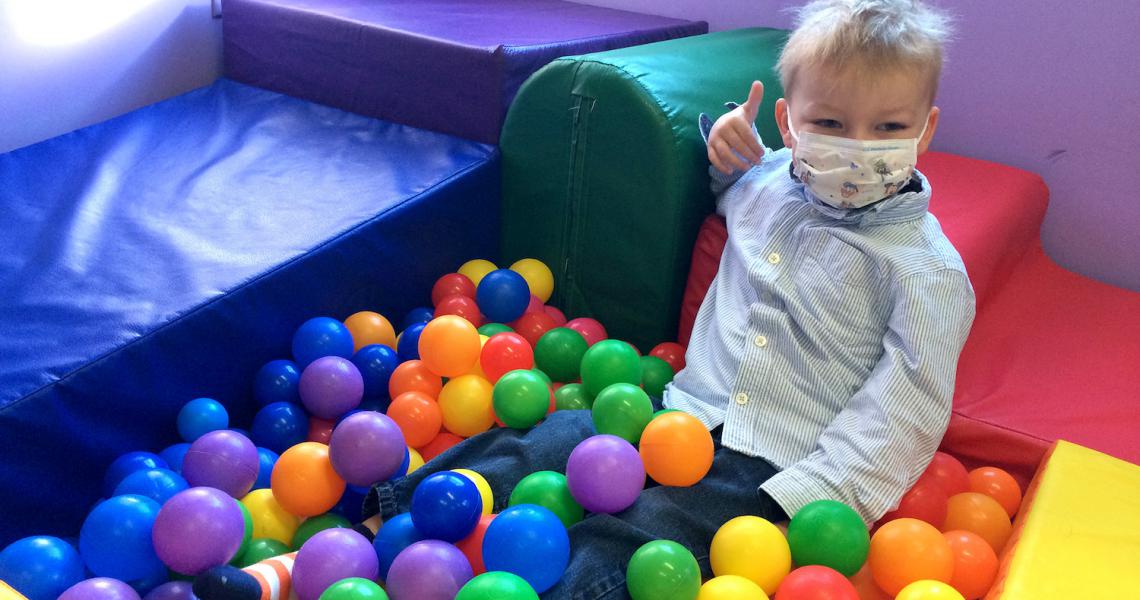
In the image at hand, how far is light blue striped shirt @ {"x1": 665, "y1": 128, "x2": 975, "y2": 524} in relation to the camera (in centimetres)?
142

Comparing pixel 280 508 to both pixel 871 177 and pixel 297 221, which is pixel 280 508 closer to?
pixel 297 221

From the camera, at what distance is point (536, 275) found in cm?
209

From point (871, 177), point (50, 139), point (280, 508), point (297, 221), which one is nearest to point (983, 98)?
point (871, 177)

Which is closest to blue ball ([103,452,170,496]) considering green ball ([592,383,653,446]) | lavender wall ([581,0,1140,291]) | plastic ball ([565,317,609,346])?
green ball ([592,383,653,446])

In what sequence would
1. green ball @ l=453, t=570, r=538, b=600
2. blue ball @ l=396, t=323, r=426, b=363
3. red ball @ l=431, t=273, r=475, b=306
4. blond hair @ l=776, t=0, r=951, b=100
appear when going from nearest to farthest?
green ball @ l=453, t=570, r=538, b=600 < blond hair @ l=776, t=0, r=951, b=100 < blue ball @ l=396, t=323, r=426, b=363 < red ball @ l=431, t=273, r=475, b=306

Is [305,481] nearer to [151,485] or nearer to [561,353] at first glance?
[151,485]

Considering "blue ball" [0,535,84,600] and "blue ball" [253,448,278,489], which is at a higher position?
"blue ball" [0,535,84,600]

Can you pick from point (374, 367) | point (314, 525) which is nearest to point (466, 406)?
point (374, 367)

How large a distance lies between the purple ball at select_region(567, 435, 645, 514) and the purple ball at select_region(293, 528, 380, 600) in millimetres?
303

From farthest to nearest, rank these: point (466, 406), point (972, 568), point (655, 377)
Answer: point (655, 377)
point (466, 406)
point (972, 568)

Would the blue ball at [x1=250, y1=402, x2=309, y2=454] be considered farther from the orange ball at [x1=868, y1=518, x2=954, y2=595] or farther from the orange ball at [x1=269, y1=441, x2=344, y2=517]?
the orange ball at [x1=868, y1=518, x2=954, y2=595]

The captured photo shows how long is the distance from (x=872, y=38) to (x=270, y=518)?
1.14 metres

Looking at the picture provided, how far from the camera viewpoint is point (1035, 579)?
125 cm

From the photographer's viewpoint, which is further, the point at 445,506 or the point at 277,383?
the point at 277,383
